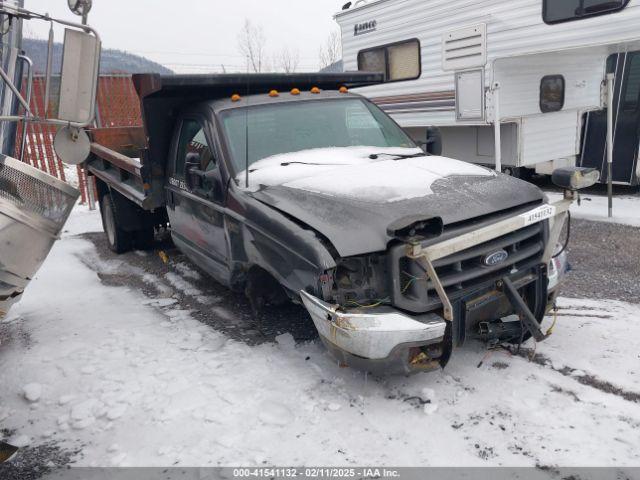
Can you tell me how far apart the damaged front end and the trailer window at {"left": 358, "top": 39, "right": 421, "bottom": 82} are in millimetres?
7297

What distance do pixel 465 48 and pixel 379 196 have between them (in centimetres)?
637

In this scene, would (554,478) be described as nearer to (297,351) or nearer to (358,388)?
(358,388)

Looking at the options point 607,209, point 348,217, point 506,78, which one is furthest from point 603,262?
point 348,217

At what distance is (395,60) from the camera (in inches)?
429

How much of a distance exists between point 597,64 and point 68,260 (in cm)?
932

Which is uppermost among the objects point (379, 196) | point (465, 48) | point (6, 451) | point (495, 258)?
point (465, 48)

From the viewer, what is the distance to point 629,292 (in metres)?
5.23

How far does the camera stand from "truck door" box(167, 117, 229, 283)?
4.68 metres

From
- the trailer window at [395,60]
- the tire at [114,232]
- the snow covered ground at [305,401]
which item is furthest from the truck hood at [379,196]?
the trailer window at [395,60]

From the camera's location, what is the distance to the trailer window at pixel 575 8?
698 centimetres

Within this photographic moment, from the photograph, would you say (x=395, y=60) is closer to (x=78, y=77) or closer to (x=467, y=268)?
(x=467, y=268)

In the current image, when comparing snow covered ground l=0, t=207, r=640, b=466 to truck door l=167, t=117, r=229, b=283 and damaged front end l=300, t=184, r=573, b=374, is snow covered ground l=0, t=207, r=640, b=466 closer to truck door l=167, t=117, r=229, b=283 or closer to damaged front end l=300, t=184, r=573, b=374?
damaged front end l=300, t=184, r=573, b=374

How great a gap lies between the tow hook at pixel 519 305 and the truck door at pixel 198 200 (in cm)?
216

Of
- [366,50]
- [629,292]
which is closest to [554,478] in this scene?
[629,292]
